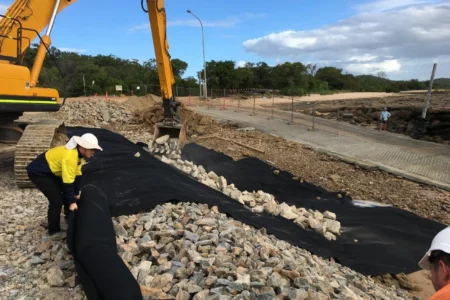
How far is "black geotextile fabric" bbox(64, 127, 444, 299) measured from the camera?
3.61 metres

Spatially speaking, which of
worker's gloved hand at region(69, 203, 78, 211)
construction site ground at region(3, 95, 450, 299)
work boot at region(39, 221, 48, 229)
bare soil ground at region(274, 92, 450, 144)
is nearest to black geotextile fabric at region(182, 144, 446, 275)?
construction site ground at region(3, 95, 450, 299)

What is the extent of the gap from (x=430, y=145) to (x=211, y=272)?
13360 mm

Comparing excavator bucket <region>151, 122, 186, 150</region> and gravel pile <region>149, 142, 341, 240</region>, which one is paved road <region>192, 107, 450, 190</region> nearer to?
gravel pile <region>149, 142, 341, 240</region>

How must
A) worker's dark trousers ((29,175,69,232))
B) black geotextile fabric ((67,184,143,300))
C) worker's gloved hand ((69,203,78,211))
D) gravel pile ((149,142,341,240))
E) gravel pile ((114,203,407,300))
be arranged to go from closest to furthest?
1. black geotextile fabric ((67,184,143,300))
2. gravel pile ((114,203,407,300))
3. worker's gloved hand ((69,203,78,211))
4. worker's dark trousers ((29,175,69,232))
5. gravel pile ((149,142,341,240))

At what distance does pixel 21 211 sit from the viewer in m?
5.71

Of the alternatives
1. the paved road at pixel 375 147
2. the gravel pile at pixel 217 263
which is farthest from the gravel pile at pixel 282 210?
the paved road at pixel 375 147

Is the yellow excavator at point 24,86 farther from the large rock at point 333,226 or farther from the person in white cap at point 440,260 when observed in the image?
the person in white cap at point 440,260

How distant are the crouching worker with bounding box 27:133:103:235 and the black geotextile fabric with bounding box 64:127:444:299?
0.89ft

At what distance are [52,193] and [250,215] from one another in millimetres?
2798

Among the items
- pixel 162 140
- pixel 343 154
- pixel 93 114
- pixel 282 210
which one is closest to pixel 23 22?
pixel 162 140

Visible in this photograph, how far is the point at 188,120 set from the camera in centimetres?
1612

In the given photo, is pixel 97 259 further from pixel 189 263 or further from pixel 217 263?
pixel 217 263

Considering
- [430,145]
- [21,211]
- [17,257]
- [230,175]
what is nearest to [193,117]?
[230,175]

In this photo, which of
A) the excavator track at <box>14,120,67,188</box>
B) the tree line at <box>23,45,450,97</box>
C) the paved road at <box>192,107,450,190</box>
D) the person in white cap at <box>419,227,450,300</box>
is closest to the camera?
the person in white cap at <box>419,227,450,300</box>
